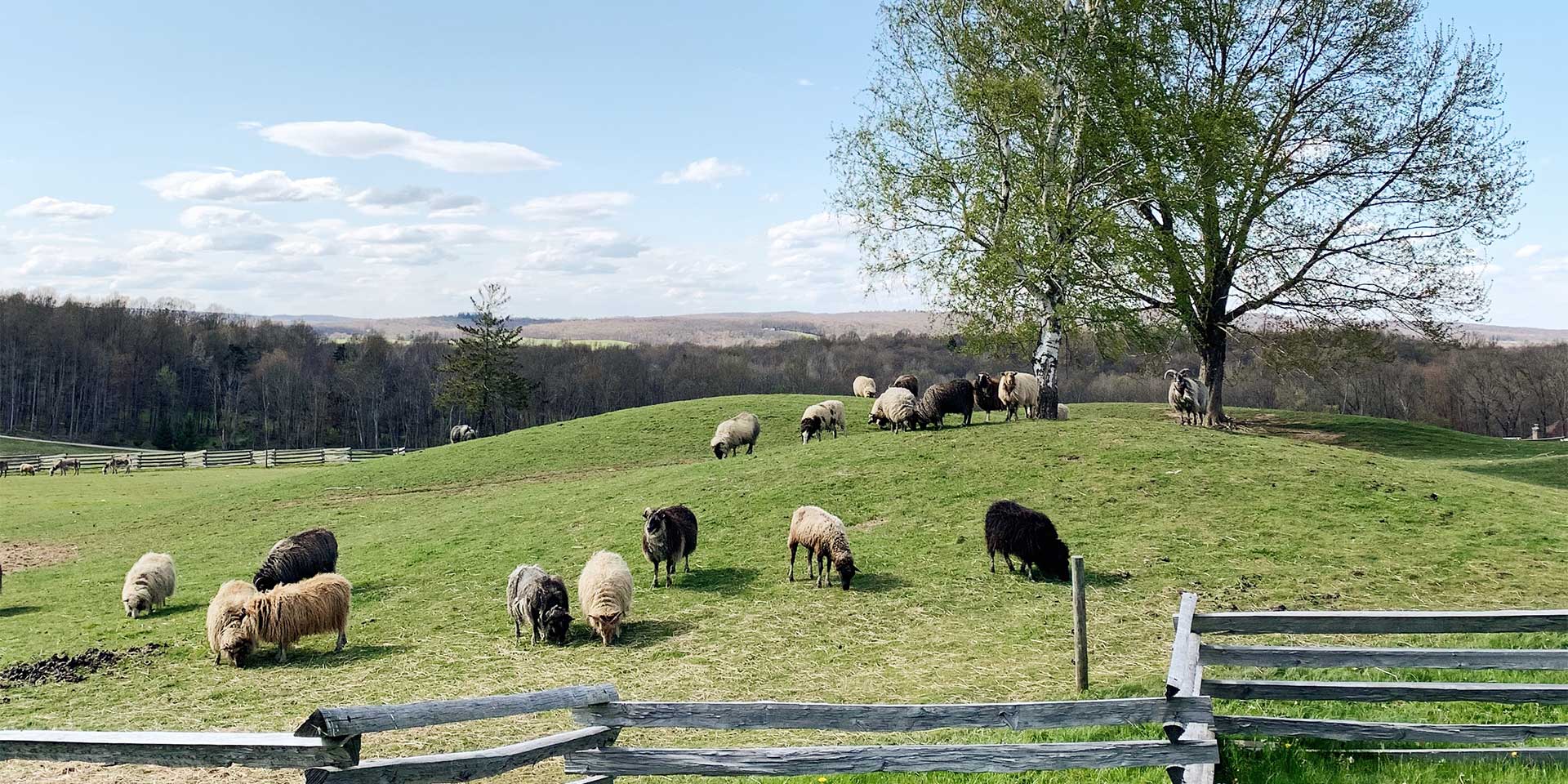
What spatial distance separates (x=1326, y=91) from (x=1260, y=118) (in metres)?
3.31

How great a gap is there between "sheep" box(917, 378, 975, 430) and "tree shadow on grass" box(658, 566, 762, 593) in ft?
42.8

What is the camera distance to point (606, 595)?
13.8 m

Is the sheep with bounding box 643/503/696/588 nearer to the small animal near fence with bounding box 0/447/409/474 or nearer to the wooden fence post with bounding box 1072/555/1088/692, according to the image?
the wooden fence post with bounding box 1072/555/1088/692

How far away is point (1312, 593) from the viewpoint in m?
14.6

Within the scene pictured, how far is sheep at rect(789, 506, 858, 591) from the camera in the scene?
52.3ft

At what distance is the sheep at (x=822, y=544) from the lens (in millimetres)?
15953

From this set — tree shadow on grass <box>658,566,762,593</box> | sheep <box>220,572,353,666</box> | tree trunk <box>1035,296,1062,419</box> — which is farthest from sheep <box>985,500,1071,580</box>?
tree trunk <box>1035,296,1062,419</box>

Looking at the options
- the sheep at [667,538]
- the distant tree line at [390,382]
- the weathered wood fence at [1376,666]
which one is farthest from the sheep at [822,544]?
the distant tree line at [390,382]

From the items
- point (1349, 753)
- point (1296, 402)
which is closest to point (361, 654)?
point (1349, 753)

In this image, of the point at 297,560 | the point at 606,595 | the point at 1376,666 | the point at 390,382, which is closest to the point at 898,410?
the point at 606,595

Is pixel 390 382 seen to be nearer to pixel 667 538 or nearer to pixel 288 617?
pixel 667 538

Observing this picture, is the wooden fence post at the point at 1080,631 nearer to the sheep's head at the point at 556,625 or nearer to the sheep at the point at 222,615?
the sheep's head at the point at 556,625

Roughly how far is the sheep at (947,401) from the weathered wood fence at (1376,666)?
2084 cm

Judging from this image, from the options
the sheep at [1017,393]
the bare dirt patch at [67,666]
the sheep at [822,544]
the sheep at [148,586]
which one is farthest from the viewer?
the sheep at [1017,393]
